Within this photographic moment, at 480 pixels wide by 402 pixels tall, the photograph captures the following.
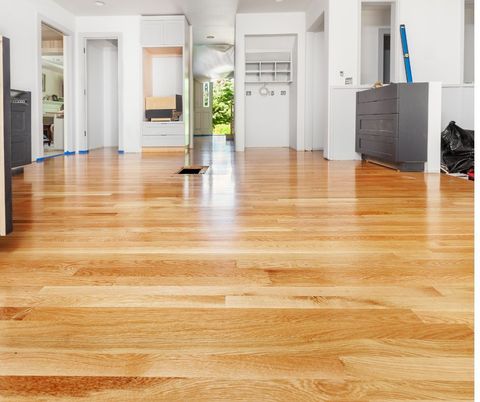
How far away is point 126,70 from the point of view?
950 cm

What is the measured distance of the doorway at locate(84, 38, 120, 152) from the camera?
35.2ft

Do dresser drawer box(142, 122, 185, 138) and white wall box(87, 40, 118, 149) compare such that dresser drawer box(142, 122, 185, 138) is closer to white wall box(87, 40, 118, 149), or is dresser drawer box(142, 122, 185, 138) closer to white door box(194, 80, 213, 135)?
white wall box(87, 40, 118, 149)

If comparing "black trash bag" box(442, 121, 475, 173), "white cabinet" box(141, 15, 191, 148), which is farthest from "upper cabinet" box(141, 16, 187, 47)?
"black trash bag" box(442, 121, 475, 173)

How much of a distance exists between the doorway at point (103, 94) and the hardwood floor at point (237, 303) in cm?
816

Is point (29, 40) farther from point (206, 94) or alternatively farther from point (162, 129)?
point (206, 94)

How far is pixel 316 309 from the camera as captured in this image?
4.39 ft

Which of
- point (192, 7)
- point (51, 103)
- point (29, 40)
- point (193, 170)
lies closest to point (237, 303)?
point (193, 170)

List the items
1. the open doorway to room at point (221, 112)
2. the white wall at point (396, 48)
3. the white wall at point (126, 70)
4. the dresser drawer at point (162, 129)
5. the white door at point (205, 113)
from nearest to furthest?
the white wall at point (396, 48) → the white wall at point (126, 70) → the dresser drawer at point (162, 129) → the white door at point (205, 113) → the open doorway to room at point (221, 112)

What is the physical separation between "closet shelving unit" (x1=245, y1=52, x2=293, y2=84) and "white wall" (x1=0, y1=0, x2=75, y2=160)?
3450 millimetres

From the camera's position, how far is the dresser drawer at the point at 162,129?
31.6 feet

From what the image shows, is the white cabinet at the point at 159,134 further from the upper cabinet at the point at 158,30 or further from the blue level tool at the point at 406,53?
the blue level tool at the point at 406,53

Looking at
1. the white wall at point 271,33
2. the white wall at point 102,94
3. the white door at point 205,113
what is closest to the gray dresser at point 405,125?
the white wall at point 271,33

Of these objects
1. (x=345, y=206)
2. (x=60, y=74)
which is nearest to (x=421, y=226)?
(x=345, y=206)

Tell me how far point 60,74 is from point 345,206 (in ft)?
30.6
